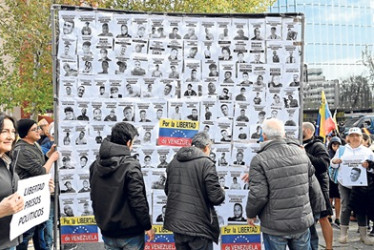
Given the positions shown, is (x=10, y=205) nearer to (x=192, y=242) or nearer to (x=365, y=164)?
(x=192, y=242)

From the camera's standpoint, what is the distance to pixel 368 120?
78.2 ft

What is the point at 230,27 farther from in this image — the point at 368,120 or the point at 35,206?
the point at 368,120

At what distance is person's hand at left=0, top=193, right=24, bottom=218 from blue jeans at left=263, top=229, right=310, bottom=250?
8.00ft

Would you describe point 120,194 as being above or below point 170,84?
below

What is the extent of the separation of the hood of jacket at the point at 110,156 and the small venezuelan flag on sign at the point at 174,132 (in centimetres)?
134

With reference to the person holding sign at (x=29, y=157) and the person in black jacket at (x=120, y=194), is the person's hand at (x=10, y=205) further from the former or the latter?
the person holding sign at (x=29, y=157)

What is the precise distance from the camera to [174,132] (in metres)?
5.71

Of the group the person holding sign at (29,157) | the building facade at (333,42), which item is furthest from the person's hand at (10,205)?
the building facade at (333,42)

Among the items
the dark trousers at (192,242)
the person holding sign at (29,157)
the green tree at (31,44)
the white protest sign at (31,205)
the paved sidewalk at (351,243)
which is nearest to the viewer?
the white protest sign at (31,205)

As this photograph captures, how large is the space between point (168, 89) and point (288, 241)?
7.49 feet

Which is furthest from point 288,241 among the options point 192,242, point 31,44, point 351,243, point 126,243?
point 31,44

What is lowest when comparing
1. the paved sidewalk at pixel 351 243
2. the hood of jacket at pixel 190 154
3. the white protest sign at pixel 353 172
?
the paved sidewalk at pixel 351 243

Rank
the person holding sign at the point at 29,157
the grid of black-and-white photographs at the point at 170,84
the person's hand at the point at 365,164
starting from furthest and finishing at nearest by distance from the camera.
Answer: the person's hand at the point at 365,164
the grid of black-and-white photographs at the point at 170,84
the person holding sign at the point at 29,157

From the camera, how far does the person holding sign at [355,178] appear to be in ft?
24.2
